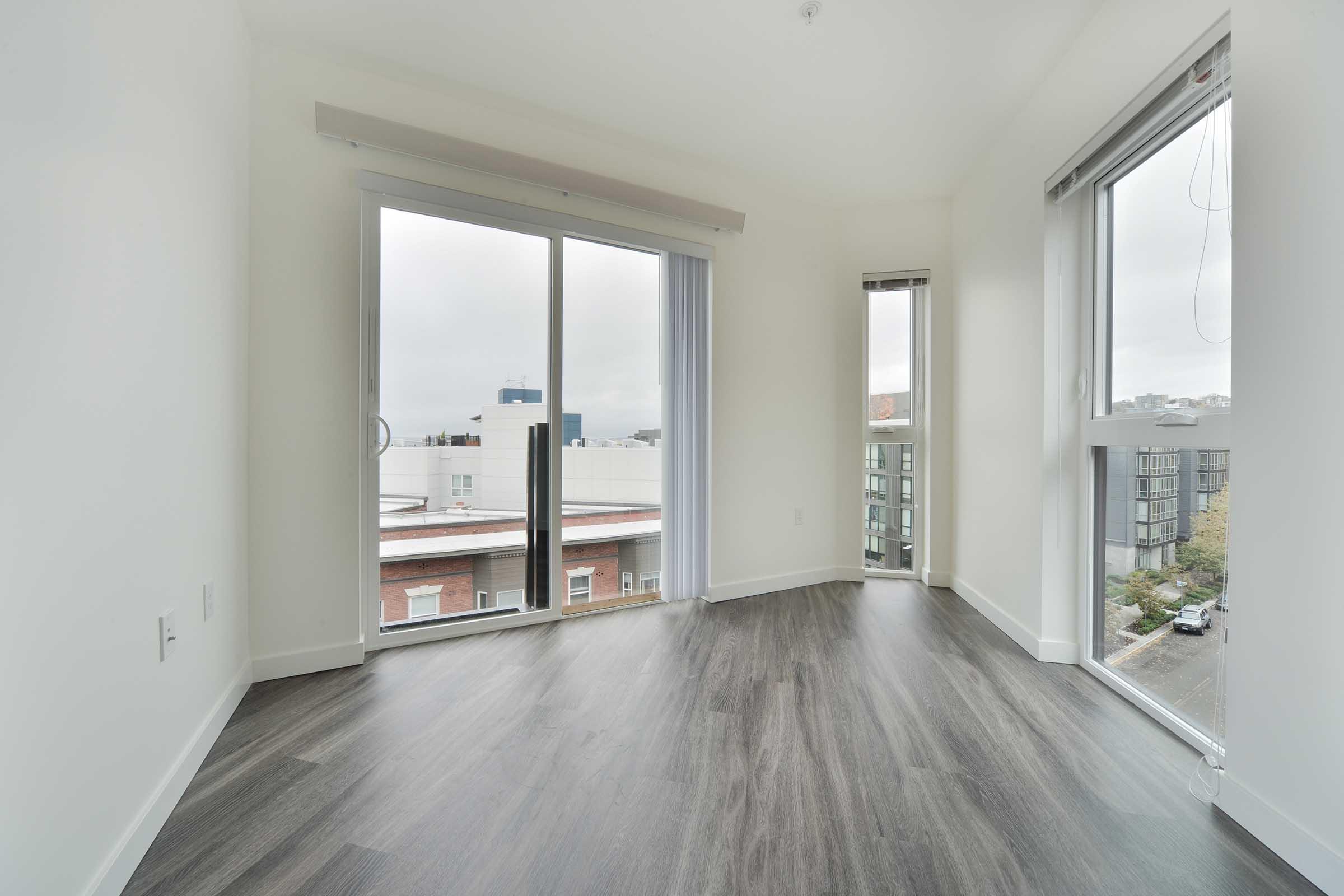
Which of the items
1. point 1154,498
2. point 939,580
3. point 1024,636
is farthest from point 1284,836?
point 939,580

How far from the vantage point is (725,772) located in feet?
4.83

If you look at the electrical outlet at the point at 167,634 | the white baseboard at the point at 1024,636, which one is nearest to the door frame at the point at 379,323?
the electrical outlet at the point at 167,634

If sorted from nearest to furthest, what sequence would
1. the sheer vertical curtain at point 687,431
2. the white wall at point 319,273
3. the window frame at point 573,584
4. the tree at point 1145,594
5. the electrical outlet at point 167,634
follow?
1. the electrical outlet at point 167,634
2. the tree at point 1145,594
3. the white wall at point 319,273
4. the window frame at point 573,584
5. the sheer vertical curtain at point 687,431

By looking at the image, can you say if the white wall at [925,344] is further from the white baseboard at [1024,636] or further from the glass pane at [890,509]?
the white baseboard at [1024,636]

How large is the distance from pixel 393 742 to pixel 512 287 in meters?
2.03

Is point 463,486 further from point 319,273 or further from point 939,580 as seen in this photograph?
point 939,580

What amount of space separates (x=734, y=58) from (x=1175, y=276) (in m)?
1.86

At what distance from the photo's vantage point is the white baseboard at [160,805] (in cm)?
105

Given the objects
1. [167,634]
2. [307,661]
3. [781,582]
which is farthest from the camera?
[781,582]

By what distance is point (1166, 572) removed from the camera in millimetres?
1783

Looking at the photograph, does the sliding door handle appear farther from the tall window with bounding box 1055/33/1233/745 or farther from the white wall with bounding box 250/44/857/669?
the tall window with bounding box 1055/33/1233/745

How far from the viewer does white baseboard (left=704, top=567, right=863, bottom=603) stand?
10.3 feet

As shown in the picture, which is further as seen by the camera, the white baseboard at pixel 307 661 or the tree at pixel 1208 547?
the white baseboard at pixel 307 661

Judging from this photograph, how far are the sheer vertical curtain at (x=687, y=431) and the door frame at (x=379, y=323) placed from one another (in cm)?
26
